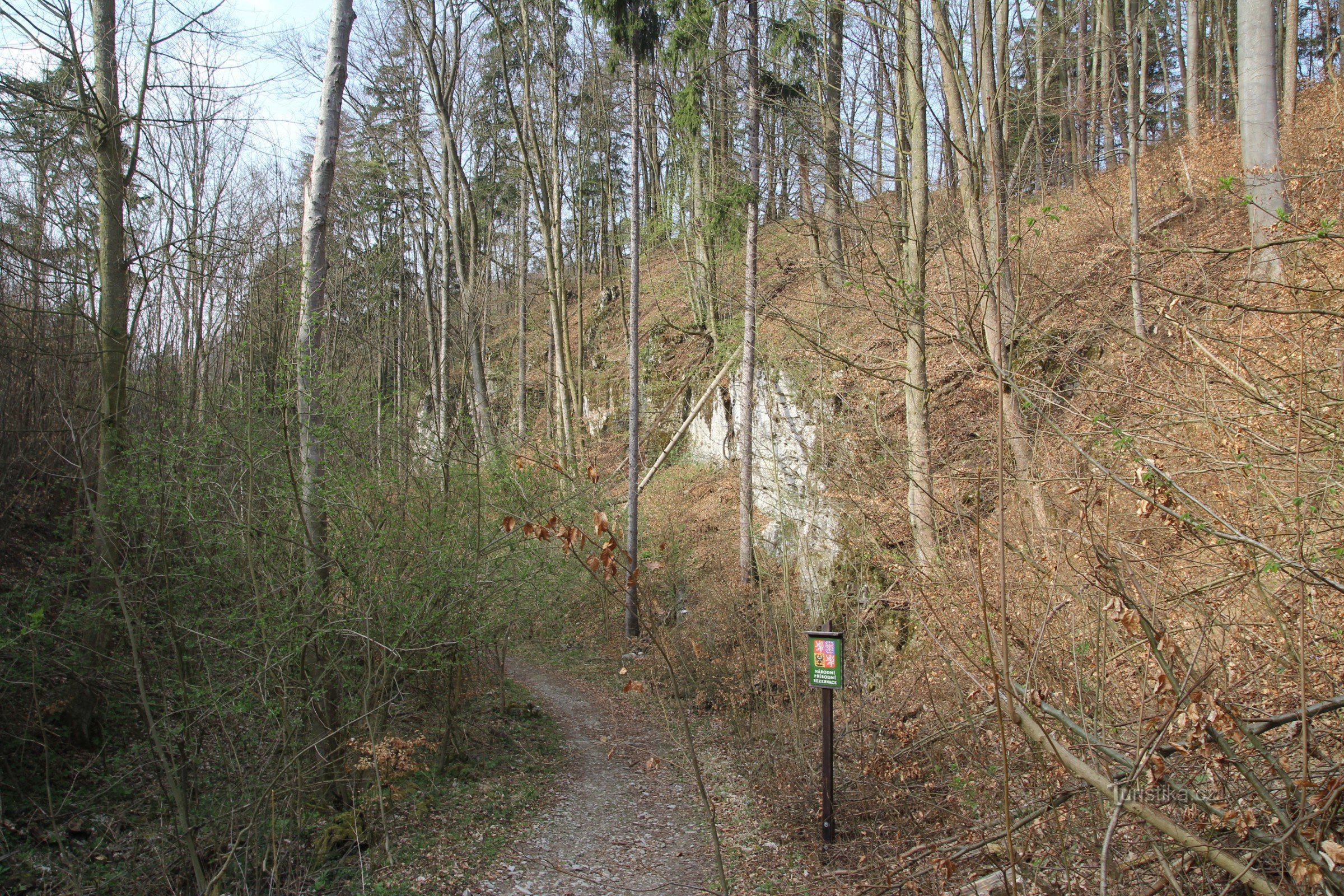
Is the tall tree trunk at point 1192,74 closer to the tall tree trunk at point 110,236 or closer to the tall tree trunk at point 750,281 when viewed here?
the tall tree trunk at point 750,281

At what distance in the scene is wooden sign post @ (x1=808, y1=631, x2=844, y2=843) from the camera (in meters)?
5.42

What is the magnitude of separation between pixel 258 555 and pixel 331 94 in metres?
3.89

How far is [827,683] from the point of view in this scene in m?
5.43

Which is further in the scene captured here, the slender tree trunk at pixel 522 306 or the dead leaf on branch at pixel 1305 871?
the slender tree trunk at pixel 522 306

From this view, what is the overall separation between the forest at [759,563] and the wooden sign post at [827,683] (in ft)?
0.14

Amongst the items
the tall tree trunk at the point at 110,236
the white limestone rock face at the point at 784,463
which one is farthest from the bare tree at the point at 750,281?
the tall tree trunk at the point at 110,236

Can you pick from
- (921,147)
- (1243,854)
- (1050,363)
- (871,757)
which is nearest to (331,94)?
(921,147)

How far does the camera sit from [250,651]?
5152mm

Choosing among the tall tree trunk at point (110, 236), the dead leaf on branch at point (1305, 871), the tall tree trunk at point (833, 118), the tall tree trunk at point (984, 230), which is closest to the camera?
the dead leaf on branch at point (1305, 871)

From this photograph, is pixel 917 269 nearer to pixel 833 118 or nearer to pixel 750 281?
pixel 833 118

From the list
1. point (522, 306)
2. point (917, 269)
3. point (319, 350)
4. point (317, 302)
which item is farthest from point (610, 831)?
point (522, 306)

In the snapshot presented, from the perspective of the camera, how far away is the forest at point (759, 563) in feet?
9.30

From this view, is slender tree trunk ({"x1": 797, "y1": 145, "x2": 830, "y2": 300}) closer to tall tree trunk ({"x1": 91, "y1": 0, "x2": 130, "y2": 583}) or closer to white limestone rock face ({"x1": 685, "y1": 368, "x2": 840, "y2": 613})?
white limestone rock face ({"x1": 685, "y1": 368, "x2": 840, "y2": 613})

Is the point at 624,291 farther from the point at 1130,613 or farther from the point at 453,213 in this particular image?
the point at 1130,613
